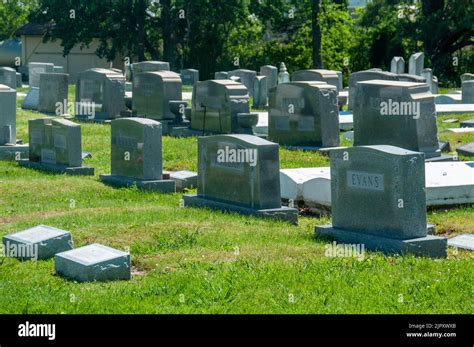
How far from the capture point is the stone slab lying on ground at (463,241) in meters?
12.9

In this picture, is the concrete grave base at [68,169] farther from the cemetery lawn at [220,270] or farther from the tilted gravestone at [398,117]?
the tilted gravestone at [398,117]

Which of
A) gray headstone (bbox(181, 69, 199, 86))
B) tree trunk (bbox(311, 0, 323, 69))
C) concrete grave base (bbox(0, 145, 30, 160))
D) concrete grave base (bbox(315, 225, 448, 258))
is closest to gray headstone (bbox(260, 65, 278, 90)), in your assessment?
tree trunk (bbox(311, 0, 323, 69))

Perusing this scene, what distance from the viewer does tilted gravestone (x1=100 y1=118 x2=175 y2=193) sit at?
1705 cm

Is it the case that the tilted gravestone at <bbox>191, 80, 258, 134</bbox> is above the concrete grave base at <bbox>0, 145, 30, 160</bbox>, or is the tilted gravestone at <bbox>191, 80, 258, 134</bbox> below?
above

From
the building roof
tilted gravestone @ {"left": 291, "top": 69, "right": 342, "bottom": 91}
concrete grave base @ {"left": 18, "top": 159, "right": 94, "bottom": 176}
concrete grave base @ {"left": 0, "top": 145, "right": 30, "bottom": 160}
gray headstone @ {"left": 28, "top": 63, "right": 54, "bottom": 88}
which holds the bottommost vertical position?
concrete grave base @ {"left": 18, "top": 159, "right": 94, "bottom": 176}

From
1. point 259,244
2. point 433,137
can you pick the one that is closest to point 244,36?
point 433,137

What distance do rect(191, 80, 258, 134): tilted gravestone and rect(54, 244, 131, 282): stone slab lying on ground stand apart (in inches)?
505

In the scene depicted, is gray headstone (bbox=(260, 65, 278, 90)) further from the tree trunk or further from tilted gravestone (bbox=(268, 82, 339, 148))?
tilted gravestone (bbox=(268, 82, 339, 148))

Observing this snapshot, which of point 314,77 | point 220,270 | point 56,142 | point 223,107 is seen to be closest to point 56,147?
point 56,142

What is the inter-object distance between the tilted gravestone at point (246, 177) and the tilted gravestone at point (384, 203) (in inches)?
Answer: 67.6

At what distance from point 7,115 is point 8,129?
29 cm

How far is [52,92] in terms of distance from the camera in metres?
30.0

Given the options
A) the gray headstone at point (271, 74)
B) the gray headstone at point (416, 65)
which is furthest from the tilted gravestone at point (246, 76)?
the gray headstone at point (416, 65)

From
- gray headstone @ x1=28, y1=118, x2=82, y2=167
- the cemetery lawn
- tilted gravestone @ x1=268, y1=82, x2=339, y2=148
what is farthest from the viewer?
tilted gravestone @ x1=268, y1=82, x2=339, y2=148
